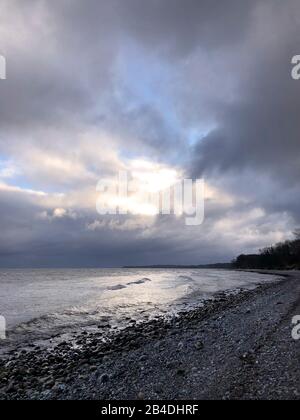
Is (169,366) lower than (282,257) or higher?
lower

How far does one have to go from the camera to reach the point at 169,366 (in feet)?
41.1

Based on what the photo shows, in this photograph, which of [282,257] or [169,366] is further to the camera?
[282,257]

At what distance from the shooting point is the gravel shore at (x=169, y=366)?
9884mm

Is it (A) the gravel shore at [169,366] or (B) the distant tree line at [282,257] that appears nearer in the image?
(A) the gravel shore at [169,366]

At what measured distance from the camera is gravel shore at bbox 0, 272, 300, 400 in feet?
32.4

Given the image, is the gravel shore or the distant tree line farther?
the distant tree line

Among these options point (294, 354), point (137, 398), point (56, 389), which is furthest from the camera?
point (294, 354)
